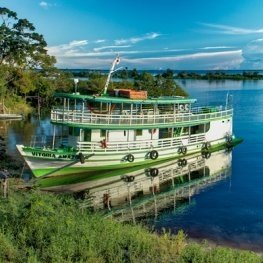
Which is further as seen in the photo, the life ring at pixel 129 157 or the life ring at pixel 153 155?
the life ring at pixel 153 155

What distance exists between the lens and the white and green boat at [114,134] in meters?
30.8

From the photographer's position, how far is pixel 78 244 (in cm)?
1466

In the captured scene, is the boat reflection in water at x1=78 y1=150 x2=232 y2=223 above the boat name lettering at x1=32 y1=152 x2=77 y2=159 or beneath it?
beneath

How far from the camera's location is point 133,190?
1173 inches

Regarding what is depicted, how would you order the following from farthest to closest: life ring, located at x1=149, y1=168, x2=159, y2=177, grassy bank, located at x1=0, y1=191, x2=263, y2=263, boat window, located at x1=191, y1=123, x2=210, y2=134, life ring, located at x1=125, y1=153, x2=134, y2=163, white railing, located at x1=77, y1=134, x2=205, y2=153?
boat window, located at x1=191, y1=123, x2=210, y2=134, life ring, located at x1=149, y1=168, x2=159, y2=177, life ring, located at x1=125, y1=153, x2=134, y2=163, white railing, located at x1=77, y1=134, x2=205, y2=153, grassy bank, located at x1=0, y1=191, x2=263, y2=263

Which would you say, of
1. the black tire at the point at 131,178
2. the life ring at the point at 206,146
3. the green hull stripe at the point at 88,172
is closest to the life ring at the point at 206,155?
the life ring at the point at 206,146

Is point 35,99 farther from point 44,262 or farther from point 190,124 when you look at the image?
point 44,262

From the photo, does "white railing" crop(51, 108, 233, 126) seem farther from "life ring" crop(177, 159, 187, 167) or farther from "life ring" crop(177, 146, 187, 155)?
"life ring" crop(177, 159, 187, 167)

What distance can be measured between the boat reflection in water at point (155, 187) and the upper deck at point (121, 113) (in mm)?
3528

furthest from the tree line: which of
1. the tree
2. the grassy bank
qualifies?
the grassy bank

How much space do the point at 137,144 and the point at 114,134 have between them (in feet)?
7.12

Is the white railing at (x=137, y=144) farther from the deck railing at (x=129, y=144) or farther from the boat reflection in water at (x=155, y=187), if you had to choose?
the boat reflection in water at (x=155, y=187)

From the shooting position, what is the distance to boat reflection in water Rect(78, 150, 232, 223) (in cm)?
2581

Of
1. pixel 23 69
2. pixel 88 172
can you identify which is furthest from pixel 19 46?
pixel 88 172
